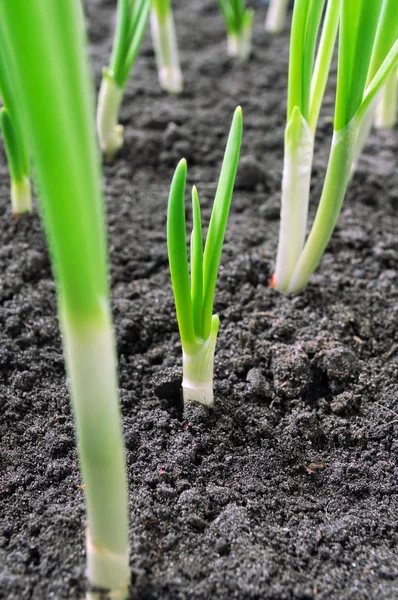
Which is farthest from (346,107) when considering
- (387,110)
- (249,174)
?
(387,110)

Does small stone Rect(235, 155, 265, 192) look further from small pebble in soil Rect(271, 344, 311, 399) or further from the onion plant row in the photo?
small pebble in soil Rect(271, 344, 311, 399)

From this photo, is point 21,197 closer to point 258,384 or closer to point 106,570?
point 258,384

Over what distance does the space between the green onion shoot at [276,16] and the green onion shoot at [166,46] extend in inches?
18.4

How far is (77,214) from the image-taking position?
1.48 ft

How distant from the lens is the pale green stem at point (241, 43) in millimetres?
1847

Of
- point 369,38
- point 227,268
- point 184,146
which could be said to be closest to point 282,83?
point 184,146

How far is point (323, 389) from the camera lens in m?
0.97

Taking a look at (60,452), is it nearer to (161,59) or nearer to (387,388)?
(387,388)

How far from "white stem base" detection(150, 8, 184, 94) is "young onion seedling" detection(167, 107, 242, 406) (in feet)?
A: 3.12

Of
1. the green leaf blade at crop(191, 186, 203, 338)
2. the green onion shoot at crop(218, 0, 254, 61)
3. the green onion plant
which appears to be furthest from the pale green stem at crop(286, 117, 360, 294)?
the green onion shoot at crop(218, 0, 254, 61)

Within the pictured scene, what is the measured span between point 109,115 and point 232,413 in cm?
81

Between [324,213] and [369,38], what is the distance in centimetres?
28

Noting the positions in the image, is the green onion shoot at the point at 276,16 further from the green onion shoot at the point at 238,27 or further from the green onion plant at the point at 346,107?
the green onion plant at the point at 346,107

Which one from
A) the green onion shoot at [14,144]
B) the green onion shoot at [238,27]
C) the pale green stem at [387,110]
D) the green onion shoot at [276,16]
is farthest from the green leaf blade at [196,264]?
the green onion shoot at [276,16]
